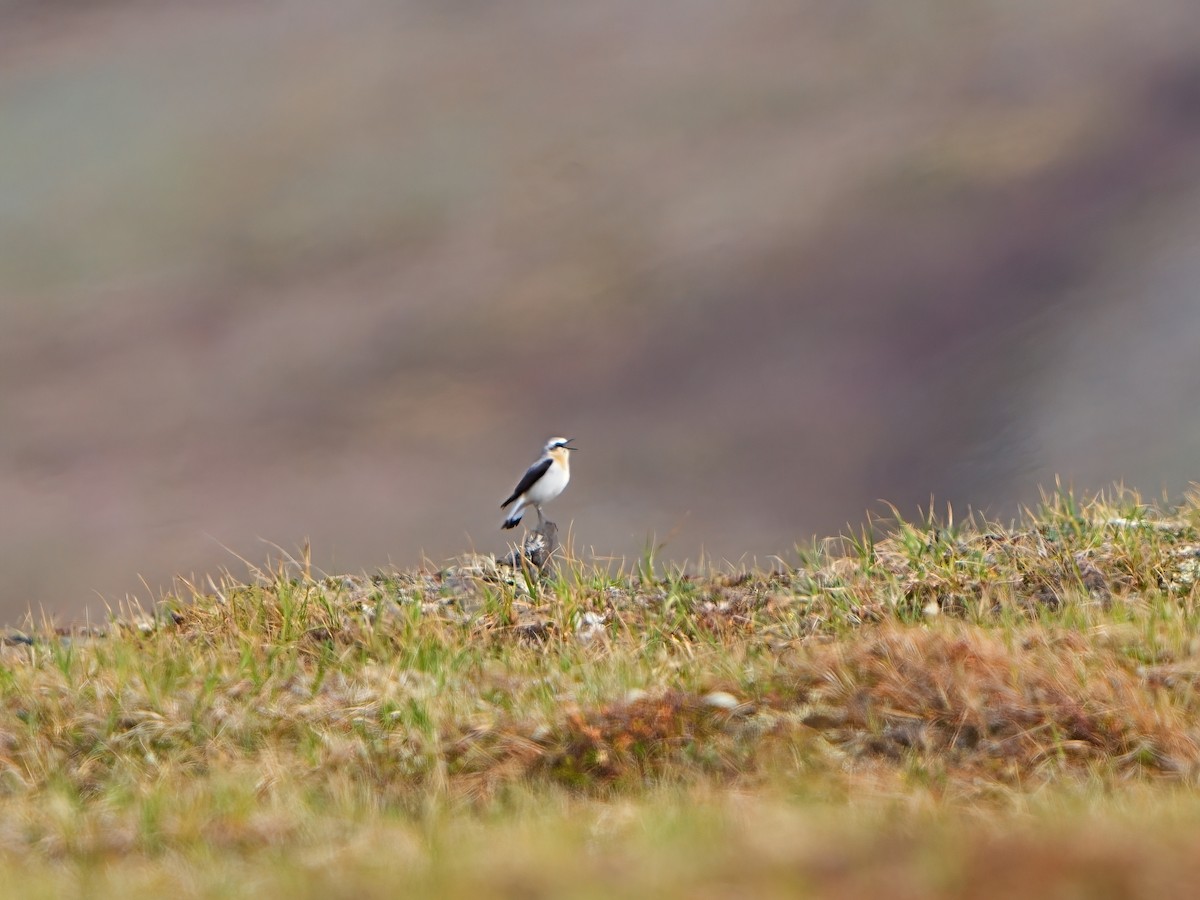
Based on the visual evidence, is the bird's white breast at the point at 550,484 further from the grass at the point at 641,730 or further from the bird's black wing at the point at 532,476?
the grass at the point at 641,730

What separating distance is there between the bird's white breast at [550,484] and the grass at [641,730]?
1.00 m

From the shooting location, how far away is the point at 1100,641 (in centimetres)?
877

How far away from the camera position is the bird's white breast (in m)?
12.7

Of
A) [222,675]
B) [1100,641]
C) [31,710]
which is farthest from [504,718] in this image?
[1100,641]

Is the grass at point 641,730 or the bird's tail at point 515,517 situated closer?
the grass at point 641,730

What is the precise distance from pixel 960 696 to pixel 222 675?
4870 mm

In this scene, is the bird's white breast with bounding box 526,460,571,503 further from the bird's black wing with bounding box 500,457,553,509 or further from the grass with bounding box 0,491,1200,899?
the grass with bounding box 0,491,1200,899

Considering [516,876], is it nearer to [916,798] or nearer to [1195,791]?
[916,798]

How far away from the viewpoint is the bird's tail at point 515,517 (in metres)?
13.0

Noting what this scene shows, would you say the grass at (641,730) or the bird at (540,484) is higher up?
the bird at (540,484)

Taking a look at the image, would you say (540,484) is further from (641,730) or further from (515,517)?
(641,730)

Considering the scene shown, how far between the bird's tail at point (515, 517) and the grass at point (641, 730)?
0.95 metres

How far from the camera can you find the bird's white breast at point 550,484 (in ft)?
41.7

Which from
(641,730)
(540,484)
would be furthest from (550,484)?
(641,730)
